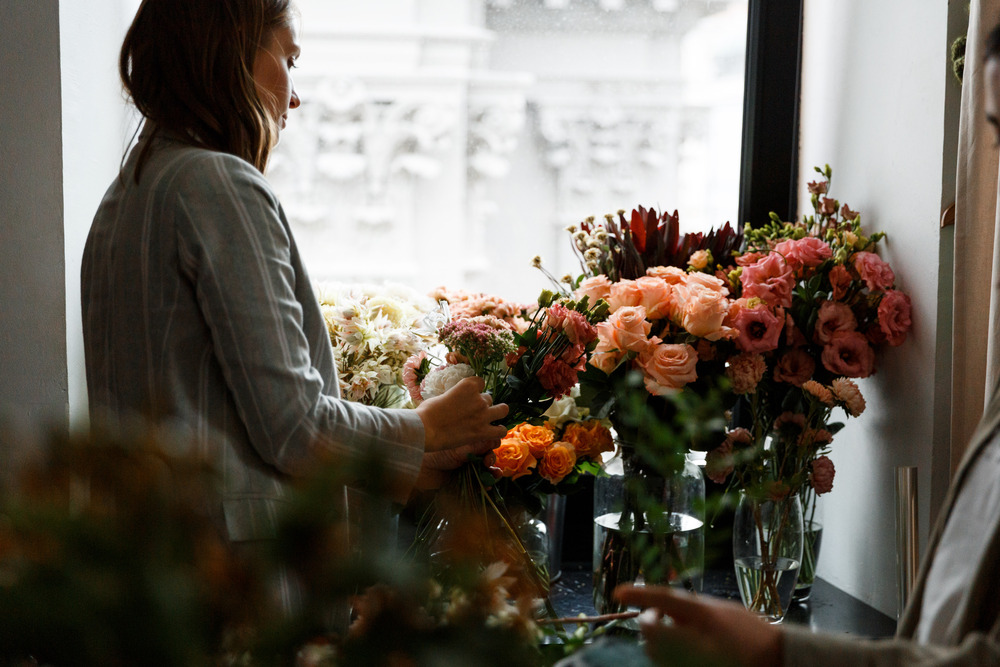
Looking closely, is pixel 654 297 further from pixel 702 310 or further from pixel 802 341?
pixel 802 341

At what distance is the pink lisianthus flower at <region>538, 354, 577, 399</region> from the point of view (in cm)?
119

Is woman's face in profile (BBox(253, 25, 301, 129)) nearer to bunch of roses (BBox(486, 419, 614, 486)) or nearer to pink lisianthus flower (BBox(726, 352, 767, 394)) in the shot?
bunch of roses (BBox(486, 419, 614, 486))

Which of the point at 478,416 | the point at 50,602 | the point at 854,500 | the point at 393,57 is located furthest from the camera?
the point at 393,57

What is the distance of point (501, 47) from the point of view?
1841mm

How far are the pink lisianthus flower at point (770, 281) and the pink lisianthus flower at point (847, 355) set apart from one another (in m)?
0.10

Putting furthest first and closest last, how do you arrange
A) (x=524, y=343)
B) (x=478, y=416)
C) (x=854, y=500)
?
(x=854, y=500) → (x=524, y=343) → (x=478, y=416)

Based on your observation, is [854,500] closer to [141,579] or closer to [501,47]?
[501,47]

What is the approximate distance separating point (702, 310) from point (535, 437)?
300mm

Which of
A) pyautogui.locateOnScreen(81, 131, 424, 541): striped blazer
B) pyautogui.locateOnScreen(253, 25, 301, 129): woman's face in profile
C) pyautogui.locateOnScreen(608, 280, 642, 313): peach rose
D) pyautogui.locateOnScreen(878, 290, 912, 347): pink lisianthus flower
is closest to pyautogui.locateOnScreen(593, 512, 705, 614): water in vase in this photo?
pyautogui.locateOnScreen(608, 280, 642, 313): peach rose

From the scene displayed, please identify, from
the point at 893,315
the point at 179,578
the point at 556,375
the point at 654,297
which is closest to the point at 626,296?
the point at 654,297

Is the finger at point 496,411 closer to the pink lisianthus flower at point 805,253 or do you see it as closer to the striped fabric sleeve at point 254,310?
the striped fabric sleeve at point 254,310

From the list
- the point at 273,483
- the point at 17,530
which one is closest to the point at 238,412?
the point at 273,483

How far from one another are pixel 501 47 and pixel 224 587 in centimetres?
164

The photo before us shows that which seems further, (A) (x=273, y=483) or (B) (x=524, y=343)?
(B) (x=524, y=343)
